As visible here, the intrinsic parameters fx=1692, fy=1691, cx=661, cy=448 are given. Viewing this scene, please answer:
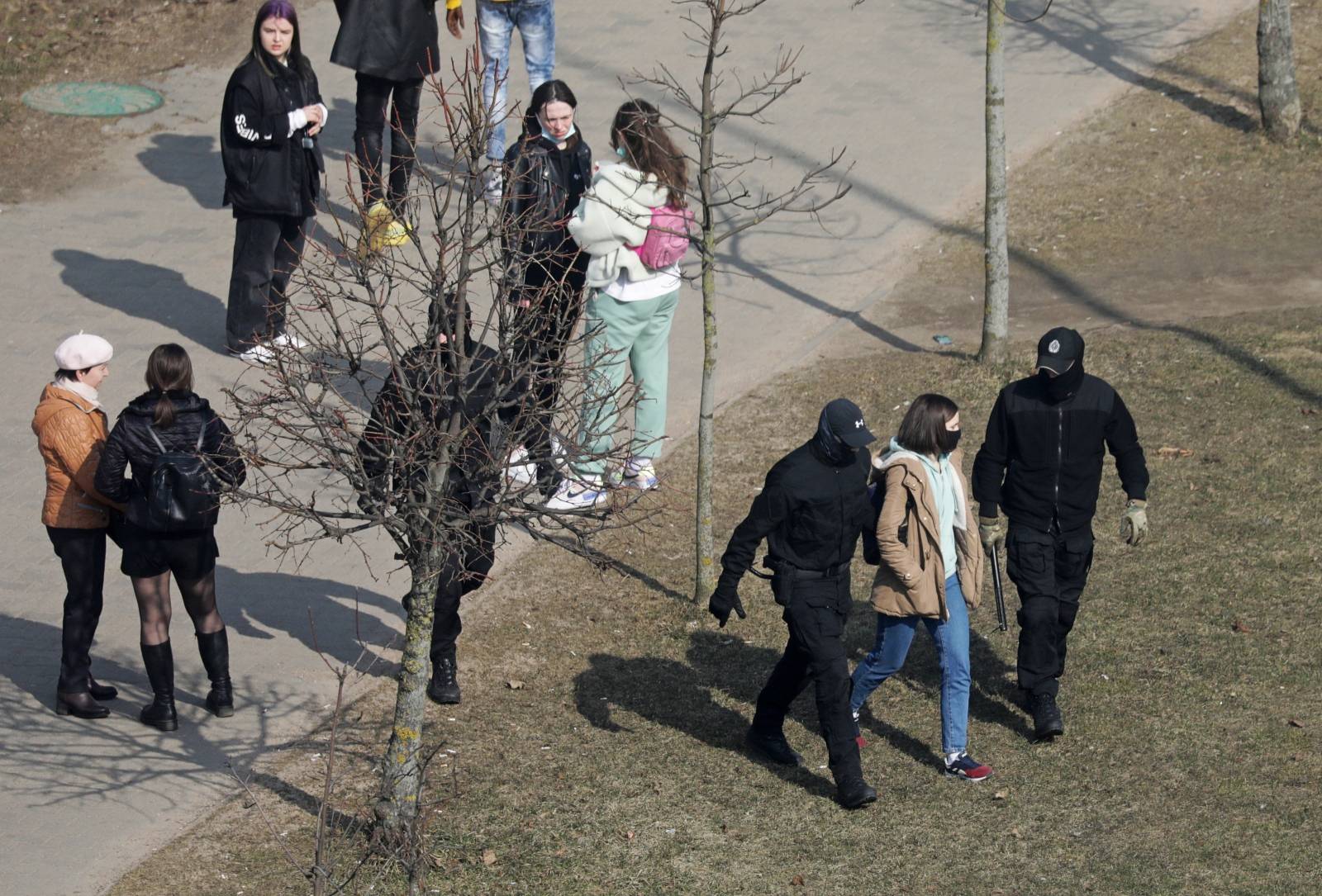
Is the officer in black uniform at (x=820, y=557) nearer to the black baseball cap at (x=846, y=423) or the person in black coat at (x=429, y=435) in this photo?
the black baseball cap at (x=846, y=423)

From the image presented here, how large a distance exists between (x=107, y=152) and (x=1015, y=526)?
9911 millimetres

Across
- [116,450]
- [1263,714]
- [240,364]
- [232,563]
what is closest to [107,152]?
[240,364]

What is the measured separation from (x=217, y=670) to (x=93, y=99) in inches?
373

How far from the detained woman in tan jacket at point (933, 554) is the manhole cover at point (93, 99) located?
34.0 ft

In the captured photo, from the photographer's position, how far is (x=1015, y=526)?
792 cm

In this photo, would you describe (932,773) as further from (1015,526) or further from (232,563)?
(232,563)

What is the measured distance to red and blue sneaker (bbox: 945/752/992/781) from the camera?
751cm

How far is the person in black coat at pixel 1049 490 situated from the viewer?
25.3ft

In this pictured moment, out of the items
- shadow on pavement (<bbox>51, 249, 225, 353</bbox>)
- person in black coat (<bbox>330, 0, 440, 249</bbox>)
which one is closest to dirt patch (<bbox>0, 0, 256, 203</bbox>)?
shadow on pavement (<bbox>51, 249, 225, 353</bbox>)

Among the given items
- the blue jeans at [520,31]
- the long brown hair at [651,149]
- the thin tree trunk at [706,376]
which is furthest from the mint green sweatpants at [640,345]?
the blue jeans at [520,31]

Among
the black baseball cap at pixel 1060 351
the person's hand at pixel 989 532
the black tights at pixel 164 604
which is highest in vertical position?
the black baseball cap at pixel 1060 351

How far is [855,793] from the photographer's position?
286 inches

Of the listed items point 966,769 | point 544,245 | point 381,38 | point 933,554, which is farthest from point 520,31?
point 966,769

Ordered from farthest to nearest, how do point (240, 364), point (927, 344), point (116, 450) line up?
point (927, 344) < point (240, 364) < point (116, 450)
